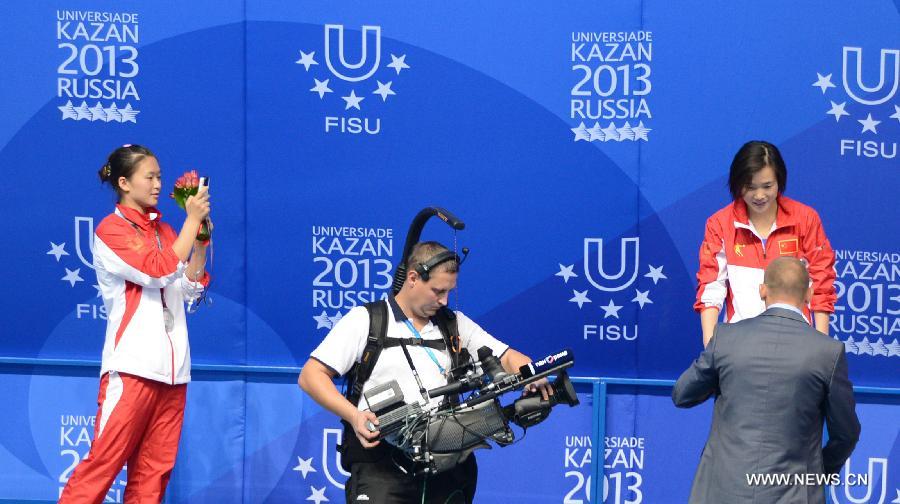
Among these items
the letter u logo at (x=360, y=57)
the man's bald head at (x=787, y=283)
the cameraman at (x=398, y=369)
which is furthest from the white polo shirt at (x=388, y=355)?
the letter u logo at (x=360, y=57)

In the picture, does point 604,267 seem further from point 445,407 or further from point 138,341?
point 138,341

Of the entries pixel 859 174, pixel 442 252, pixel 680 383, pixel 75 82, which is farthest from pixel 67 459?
pixel 859 174

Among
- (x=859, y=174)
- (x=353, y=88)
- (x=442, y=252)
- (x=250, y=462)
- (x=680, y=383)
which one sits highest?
(x=353, y=88)

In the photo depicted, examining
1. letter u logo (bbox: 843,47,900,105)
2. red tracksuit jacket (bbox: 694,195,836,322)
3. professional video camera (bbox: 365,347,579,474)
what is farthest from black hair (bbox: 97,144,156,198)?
letter u logo (bbox: 843,47,900,105)

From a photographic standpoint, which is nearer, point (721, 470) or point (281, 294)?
point (721, 470)

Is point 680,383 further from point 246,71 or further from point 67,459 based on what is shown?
point 67,459

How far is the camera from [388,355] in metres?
4.36

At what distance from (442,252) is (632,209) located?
1873 mm

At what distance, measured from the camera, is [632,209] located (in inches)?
234

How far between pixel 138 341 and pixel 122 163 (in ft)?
2.53

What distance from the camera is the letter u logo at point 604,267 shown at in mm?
5957

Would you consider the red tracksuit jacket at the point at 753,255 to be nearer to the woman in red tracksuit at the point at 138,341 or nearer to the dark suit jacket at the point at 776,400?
the dark suit jacket at the point at 776,400

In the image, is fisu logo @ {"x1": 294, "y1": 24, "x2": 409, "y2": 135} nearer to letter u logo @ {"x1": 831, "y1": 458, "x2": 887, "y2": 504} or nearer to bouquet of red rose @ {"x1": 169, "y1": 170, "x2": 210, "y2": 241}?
bouquet of red rose @ {"x1": 169, "y1": 170, "x2": 210, "y2": 241}

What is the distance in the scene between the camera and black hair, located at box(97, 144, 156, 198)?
5047mm
